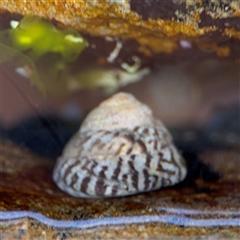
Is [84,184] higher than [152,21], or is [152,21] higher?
[152,21]

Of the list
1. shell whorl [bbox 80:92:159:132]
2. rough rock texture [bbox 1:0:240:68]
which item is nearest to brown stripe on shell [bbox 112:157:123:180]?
shell whorl [bbox 80:92:159:132]

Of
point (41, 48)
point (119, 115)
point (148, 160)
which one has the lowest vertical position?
point (148, 160)

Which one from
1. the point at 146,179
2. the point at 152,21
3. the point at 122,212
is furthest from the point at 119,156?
the point at 152,21

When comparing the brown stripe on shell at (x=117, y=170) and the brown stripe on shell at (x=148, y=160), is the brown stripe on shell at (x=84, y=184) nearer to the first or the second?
the brown stripe on shell at (x=117, y=170)

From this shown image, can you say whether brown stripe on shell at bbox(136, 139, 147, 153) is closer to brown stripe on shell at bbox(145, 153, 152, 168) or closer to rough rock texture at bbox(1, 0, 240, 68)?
brown stripe on shell at bbox(145, 153, 152, 168)

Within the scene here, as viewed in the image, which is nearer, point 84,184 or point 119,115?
point 84,184

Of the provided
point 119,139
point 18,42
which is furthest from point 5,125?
point 119,139

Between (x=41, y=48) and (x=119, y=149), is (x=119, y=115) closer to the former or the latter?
(x=119, y=149)
